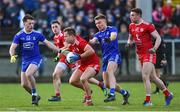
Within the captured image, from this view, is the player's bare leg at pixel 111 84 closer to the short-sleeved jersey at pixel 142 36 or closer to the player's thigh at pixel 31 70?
the short-sleeved jersey at pixel 142 36

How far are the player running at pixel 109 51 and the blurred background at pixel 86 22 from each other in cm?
936

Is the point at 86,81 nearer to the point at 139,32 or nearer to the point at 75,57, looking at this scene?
the point at 75,57

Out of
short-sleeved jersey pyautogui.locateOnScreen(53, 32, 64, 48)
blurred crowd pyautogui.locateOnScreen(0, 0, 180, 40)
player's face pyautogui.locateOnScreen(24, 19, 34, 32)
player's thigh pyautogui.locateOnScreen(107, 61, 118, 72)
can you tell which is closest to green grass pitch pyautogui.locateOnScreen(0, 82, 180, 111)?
player's thigh pyautogui.locateOnScreen(107, 61, 118, 72)

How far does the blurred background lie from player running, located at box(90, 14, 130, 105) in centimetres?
936

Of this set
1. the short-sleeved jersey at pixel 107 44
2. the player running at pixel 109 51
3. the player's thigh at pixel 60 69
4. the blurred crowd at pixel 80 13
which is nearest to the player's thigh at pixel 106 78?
the player running at pixel 109 51

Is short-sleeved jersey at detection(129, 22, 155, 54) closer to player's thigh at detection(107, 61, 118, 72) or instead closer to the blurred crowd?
player's thigh at detection(107, 61, 118, 72)

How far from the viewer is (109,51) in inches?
756

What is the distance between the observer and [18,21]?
101 ft

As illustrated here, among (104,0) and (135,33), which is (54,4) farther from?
(135,33)

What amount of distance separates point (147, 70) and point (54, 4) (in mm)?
14489

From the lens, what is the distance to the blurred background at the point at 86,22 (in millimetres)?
29688

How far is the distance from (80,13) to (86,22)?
0.74m

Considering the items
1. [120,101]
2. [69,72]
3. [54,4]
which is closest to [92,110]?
[120,101]

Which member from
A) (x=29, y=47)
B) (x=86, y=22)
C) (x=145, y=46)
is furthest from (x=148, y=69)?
(x=86, y=22)
